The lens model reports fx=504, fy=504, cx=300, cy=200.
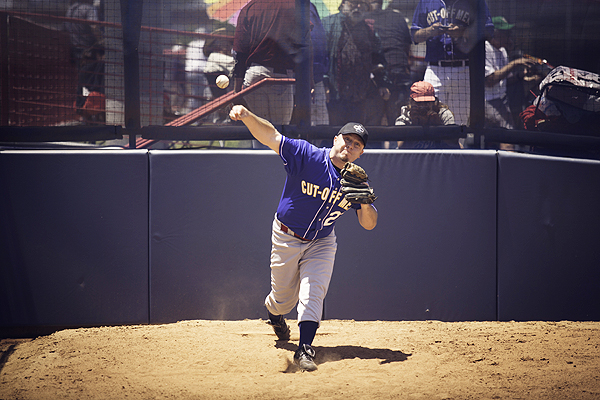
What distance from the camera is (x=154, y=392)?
309cm

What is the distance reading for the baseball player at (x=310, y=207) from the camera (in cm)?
346

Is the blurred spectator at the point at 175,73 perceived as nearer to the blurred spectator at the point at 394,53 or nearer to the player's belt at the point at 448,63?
the blurred spectator at the point at 394,53

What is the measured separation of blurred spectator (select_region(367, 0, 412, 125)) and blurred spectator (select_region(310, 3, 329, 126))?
47 centimetres

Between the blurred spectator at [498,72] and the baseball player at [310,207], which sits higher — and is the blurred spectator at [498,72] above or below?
above

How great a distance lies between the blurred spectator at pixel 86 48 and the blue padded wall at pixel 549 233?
379 cm

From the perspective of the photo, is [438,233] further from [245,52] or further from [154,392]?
[154,392]

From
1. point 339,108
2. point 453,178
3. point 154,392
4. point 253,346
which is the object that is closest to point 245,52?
point 339,108

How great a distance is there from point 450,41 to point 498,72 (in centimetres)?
54

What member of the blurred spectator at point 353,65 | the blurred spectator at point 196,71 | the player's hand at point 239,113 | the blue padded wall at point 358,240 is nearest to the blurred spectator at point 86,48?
the blurred spectator at point 196,71

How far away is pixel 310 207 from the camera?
3.67 meters

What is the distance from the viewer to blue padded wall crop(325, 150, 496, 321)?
4656 mm

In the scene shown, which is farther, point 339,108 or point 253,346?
point 339,108

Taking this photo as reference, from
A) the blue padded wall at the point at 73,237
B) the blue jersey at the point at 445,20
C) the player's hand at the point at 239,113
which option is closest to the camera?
the player's hand at the point at 239,113

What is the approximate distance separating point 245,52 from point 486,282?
3.10 m
